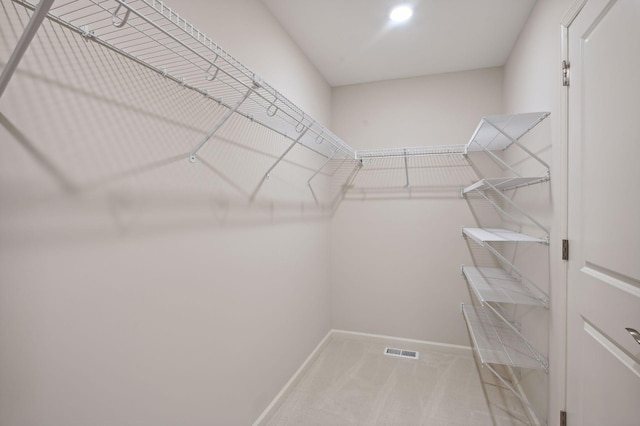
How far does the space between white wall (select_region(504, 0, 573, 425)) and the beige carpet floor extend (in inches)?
11.1

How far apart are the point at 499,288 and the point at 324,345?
162 cm

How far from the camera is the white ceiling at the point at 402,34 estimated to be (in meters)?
1.87

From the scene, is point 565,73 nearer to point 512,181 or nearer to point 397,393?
point 512,181

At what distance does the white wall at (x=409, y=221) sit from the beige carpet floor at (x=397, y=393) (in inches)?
14.1

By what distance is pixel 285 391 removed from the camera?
2062 mm

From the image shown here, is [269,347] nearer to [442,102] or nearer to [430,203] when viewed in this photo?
[430,203]

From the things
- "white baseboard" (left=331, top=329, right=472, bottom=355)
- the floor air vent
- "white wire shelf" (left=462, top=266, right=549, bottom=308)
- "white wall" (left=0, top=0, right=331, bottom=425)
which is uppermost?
"white wall" (left=0, top=0, right=331, bottom=425)

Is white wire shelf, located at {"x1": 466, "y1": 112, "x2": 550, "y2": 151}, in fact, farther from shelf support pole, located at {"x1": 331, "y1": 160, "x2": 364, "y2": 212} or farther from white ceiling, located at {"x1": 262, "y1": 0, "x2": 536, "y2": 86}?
Result: shelf support pole, located at {"x1": 331, "y1": 160, "x2": 364, "y2": 212}

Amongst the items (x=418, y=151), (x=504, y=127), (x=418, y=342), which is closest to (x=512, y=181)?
(x=504, y=127)

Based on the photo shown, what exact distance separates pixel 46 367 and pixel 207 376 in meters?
0.70

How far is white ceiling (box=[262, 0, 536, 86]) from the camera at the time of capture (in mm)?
1866

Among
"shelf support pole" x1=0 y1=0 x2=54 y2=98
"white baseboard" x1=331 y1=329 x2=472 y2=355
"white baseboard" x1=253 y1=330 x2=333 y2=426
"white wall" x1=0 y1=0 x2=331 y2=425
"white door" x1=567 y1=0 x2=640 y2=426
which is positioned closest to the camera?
"shelf support pole" x1=0 y1=0 x2=54 y2=98


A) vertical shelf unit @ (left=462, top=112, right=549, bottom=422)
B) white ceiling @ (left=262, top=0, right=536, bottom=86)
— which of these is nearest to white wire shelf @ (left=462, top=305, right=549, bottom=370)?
vertical shelf unit @ (left=462, top=112, right=549, bottom=422)

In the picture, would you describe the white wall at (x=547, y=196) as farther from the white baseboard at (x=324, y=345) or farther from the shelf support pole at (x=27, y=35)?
the shelf support pole at (x=27, y=35)
